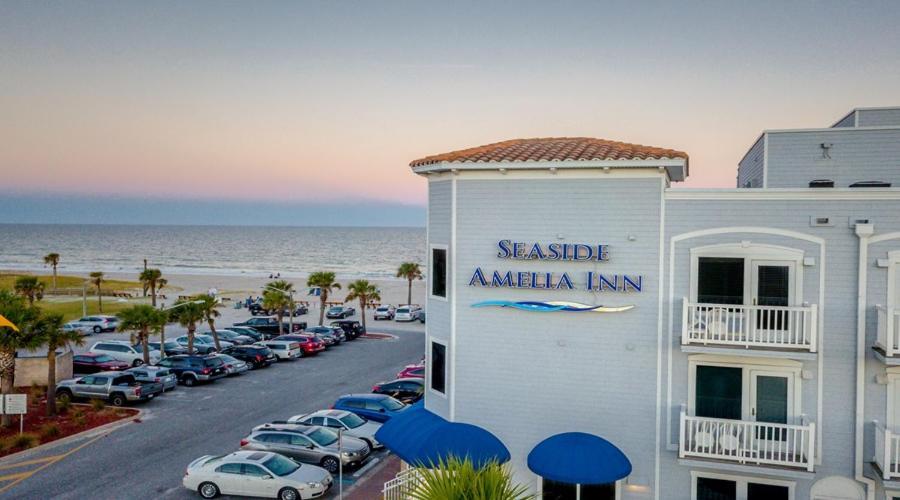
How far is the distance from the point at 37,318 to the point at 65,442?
560cm

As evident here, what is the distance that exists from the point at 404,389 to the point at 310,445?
26.7ft

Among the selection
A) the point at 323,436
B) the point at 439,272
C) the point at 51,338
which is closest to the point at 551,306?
the point at 439,272

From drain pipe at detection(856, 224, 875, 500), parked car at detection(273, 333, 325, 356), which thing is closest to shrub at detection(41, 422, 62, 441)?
parked car at detection(273, 333, 325, 356)

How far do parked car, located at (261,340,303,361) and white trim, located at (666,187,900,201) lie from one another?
1153 inches

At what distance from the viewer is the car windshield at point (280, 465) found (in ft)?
61.0

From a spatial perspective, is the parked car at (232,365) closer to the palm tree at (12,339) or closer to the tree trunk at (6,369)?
the palm tree at (12,339)

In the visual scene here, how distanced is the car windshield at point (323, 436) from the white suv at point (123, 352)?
60.3 ft

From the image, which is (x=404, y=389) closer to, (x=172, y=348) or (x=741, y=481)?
(x=741, y=481)

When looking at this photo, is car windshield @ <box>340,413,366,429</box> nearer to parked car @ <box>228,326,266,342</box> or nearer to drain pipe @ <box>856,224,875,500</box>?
drain pipe @ <box>856,224,875,500</box>

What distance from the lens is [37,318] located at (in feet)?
85.0

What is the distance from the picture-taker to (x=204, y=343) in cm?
4228

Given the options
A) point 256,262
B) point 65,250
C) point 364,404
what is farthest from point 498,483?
point 65,250

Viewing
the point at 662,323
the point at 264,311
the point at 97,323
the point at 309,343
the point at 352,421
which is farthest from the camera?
the point at 264,311

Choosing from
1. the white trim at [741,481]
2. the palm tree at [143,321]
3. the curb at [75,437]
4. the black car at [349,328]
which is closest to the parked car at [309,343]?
the black car at [349,328]
